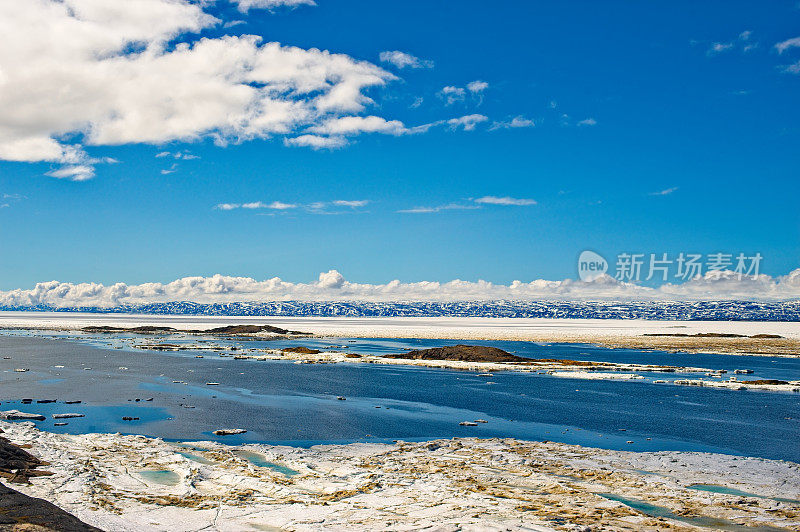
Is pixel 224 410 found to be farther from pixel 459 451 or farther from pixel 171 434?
pixel 459 451

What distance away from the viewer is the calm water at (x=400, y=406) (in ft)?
69.5

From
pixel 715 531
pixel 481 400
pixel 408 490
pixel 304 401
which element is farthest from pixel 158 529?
pixel 481 400

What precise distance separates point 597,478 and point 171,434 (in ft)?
47.9

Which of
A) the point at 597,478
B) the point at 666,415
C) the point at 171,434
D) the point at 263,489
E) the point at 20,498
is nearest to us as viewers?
the point at 20,498

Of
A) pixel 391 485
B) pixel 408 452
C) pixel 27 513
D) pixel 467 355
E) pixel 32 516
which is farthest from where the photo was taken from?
pixel 467 355

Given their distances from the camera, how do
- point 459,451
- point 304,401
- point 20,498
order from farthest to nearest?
point 304,401, point 459,451, point 20,498

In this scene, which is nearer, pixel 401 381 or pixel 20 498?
pixel 20 498

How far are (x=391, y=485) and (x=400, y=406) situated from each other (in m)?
13.8

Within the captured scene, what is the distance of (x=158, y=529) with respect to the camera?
36.6 feet

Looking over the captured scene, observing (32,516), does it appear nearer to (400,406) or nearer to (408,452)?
(408,452)

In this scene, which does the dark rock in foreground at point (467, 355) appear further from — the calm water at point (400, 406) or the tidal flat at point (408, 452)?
the tidal flat at point (408, 452)

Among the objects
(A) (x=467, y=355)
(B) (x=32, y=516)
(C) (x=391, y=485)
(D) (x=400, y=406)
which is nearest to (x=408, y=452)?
(C) (x=391, y=485)

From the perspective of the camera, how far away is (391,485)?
1438cm

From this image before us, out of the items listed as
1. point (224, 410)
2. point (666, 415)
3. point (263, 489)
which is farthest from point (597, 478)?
point (224, 410)
